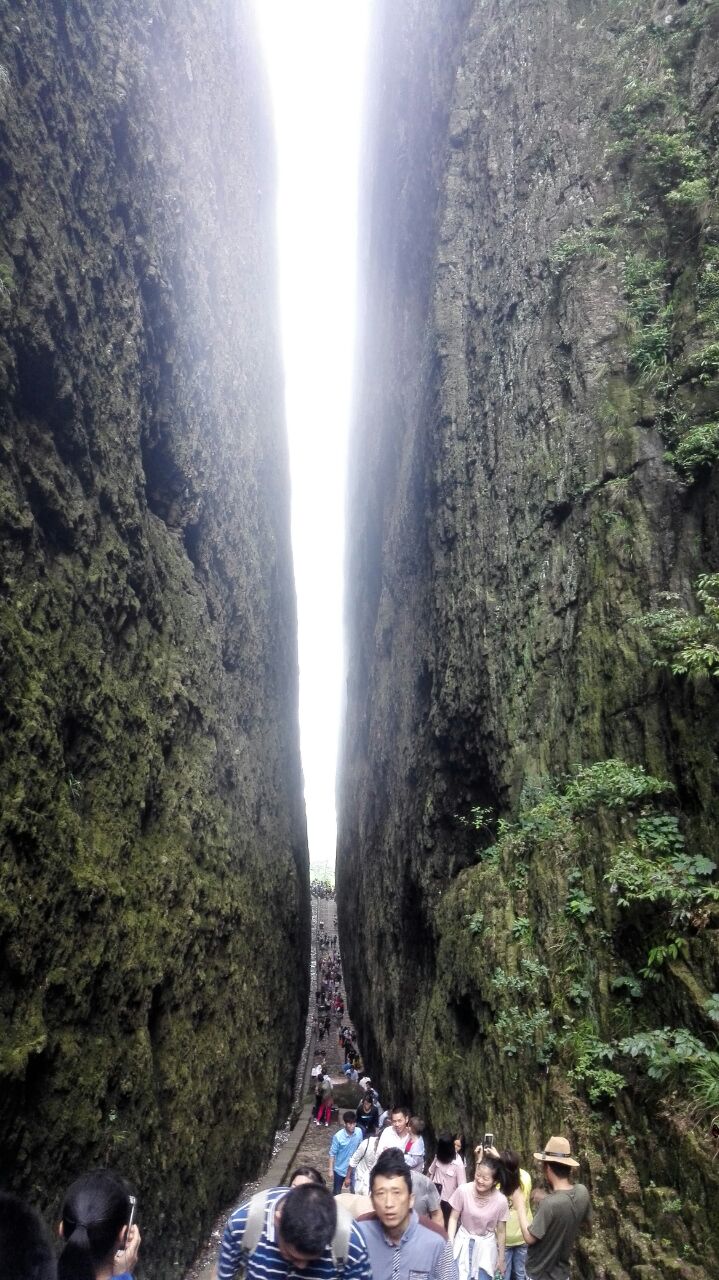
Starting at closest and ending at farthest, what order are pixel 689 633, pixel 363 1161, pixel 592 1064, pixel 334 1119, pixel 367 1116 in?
1. pixel 363 1161
2. pixel 592 1064
3. pixel 689 633
4. pixel 367 1116
5. pixel 334 1119

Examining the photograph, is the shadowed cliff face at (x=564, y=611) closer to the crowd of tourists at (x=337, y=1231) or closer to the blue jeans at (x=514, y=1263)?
the blue jeans at (x=514, y=1263)

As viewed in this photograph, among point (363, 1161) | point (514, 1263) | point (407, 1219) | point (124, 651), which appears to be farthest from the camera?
point (124, 651)

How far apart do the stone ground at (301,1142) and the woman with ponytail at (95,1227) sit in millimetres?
6231

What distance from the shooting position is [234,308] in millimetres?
17500

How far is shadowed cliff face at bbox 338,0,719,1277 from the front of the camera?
652 centimetres

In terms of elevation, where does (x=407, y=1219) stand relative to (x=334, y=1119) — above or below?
above

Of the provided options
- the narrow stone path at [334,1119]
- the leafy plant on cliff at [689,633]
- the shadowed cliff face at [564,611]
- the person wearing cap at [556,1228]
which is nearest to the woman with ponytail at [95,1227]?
the person wearing cap at [556,1228]

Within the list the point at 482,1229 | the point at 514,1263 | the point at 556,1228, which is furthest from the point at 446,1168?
the point at 556,1228

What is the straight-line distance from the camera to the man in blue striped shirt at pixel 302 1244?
2.25m

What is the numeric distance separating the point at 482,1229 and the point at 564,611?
7173 mm

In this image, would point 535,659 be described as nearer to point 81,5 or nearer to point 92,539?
point 92,539

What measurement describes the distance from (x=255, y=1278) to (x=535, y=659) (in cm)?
898

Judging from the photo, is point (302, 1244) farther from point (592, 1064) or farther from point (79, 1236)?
point (592, 1064)

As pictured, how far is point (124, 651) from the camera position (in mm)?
9070
